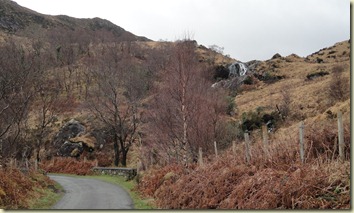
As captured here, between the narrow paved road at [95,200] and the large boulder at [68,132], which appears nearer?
the narrow paved road at [95,200]

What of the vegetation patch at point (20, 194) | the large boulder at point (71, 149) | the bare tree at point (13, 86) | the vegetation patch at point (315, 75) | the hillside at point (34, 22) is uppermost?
the hillside at point (34, 22)

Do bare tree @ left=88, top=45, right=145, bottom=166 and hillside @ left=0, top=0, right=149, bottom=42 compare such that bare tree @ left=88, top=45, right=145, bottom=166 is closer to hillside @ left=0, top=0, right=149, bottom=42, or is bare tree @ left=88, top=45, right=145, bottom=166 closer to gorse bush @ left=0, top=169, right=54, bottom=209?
gorse bush @ left=0, top=169, right=54, bottom=209

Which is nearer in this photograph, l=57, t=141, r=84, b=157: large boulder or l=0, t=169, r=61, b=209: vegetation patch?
l=0, t=169, r=61, b=209: vegetation patch

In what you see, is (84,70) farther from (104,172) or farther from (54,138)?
(104,172)

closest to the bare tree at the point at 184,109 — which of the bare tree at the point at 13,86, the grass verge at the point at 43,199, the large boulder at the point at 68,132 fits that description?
the grass verge at the point at 43,199

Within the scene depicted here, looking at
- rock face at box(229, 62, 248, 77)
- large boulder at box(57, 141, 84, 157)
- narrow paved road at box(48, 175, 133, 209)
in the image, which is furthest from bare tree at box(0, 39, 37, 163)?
rock face at box(229, 62, 248, 77)

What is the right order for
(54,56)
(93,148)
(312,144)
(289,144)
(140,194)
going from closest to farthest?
(312,144) → (289,144) → (140,194) → (93,148) → (54,56)

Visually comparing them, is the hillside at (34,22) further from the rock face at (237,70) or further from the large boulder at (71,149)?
the large boulder at (71,149)

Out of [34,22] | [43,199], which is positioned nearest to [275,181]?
[43,199]

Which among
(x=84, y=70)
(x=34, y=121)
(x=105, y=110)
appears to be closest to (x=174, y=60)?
(x=105, y=110)

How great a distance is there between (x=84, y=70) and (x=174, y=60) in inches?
2109

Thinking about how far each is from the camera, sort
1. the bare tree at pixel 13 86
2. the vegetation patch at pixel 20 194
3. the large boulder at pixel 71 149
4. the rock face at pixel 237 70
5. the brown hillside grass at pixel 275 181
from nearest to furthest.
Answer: the brown hillside grass at pixel 275 181, the vegetation patch at pixel 20 194, the bare tree at pixel 13 86, the large boulder at pixel 71 149, the rock face at pixel 237 70

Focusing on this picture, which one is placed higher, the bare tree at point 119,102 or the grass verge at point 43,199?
the bare tree at point 119,102

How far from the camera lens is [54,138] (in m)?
46.9
